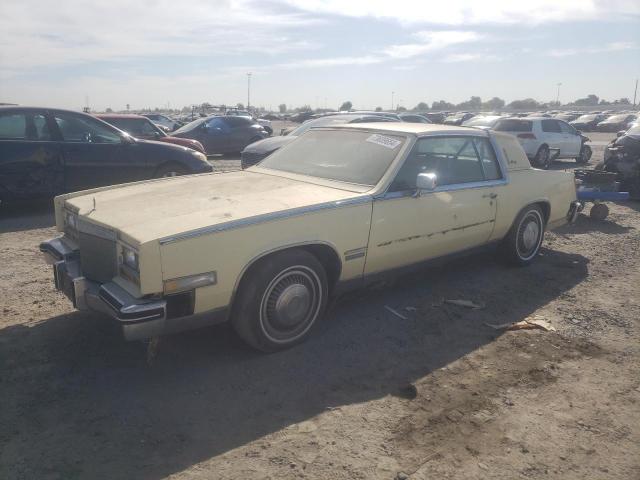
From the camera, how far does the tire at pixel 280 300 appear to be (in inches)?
133

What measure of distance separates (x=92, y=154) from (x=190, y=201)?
462 cm

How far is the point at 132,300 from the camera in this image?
2.97 metres

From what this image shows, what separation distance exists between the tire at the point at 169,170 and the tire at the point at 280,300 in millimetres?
5183

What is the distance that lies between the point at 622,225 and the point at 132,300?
7501mm

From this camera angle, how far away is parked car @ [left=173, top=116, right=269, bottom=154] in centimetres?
1705

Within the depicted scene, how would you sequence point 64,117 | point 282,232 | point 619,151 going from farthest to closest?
point 619,151 → point 64,117 → point 282,232

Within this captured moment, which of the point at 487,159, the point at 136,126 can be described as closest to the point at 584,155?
the point at 136,126

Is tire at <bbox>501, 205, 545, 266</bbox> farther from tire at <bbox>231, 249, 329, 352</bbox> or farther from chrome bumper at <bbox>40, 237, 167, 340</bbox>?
chrome bumper at <bbox>40, 237, 167, 340</bbox>

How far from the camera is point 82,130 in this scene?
24.7 ft

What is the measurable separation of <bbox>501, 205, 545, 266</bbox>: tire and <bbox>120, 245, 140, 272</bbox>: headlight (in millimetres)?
3846

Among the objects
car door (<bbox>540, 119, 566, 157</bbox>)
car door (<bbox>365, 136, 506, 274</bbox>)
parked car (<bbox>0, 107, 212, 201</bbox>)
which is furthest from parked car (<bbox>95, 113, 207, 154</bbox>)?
car door (<bbox>540, 119, 566, 157</bbox>)

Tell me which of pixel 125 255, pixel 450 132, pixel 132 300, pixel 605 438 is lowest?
pixel 605 438

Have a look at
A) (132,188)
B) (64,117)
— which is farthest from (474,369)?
(64,117)

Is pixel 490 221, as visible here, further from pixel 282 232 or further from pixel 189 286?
pixel 189 286
